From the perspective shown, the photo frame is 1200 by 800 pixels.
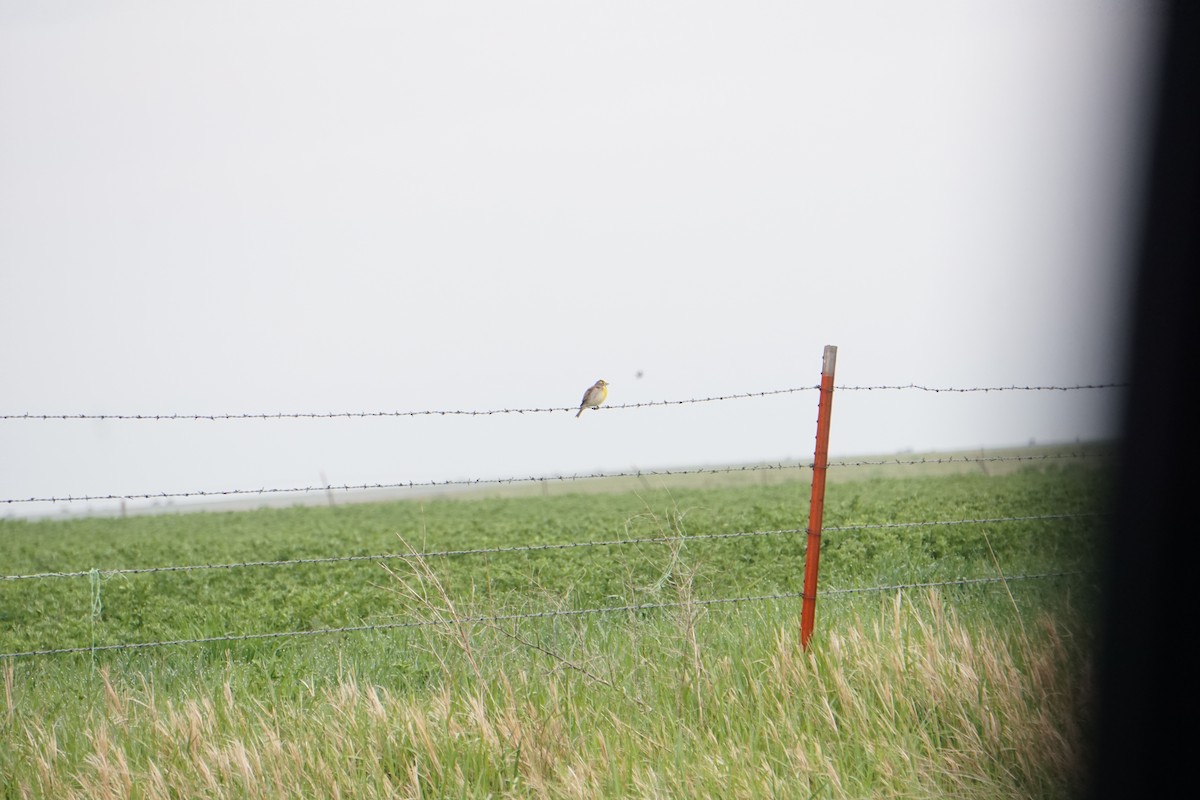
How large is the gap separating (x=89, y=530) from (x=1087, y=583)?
29.4 metres

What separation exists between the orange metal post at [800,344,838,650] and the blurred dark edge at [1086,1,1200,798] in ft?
4.05

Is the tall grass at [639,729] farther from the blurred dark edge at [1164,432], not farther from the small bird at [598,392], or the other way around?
the small bird at [598,392]

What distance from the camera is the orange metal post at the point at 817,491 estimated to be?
4.79 metres

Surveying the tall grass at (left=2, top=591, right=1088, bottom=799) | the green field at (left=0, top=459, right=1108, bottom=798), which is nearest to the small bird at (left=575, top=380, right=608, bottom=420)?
the green field at (left=0, top=459, right=1108, bottom=798)

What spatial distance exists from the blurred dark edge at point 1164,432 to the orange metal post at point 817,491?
1235mm

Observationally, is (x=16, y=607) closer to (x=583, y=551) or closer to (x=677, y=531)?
(x=583, y=551)

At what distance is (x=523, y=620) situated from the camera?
5.65 m

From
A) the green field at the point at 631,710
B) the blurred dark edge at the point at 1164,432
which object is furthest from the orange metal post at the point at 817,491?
the blurred dark edge at the point at 1164,432

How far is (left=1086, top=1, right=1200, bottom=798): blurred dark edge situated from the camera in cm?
403

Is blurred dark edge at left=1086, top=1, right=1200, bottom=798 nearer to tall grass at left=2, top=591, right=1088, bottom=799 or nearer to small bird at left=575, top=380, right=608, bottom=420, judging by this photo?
tall grass at left=2, top=591, right=1088, bottom=799

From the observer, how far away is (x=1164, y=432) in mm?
4223

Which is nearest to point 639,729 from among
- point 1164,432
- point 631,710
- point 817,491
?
point 631,710

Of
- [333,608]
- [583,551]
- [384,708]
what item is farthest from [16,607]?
[384,708]

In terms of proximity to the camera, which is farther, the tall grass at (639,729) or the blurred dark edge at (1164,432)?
the blurred dark edge at (1164,432)
